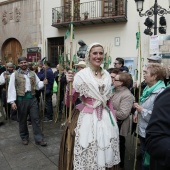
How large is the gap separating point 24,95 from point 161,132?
3.43 meters

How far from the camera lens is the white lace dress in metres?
2.31

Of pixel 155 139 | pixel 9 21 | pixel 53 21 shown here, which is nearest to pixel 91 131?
pixel 155 139

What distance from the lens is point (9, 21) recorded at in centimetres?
1435

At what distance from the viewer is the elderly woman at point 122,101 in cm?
288

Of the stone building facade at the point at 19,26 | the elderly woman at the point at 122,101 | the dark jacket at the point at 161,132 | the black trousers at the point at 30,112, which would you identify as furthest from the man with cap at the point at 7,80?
the stone building facade at the point at 19,26

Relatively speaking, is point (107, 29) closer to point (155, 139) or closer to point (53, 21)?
point (53, 21)

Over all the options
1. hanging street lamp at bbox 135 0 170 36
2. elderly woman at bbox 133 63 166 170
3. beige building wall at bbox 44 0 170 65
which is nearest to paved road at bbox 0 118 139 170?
elderly woman at bbox 133 63 166 170

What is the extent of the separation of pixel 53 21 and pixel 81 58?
8.06m

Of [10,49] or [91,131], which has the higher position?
[10,49]

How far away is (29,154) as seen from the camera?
153 inches

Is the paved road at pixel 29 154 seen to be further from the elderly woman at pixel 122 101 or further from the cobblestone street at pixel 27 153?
the elderly woman at pixel 122 101

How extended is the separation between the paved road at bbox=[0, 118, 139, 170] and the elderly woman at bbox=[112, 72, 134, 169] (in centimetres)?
77

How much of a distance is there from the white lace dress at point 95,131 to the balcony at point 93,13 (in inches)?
351

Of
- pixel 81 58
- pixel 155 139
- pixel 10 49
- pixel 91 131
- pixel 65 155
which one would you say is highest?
pixel 10 49
